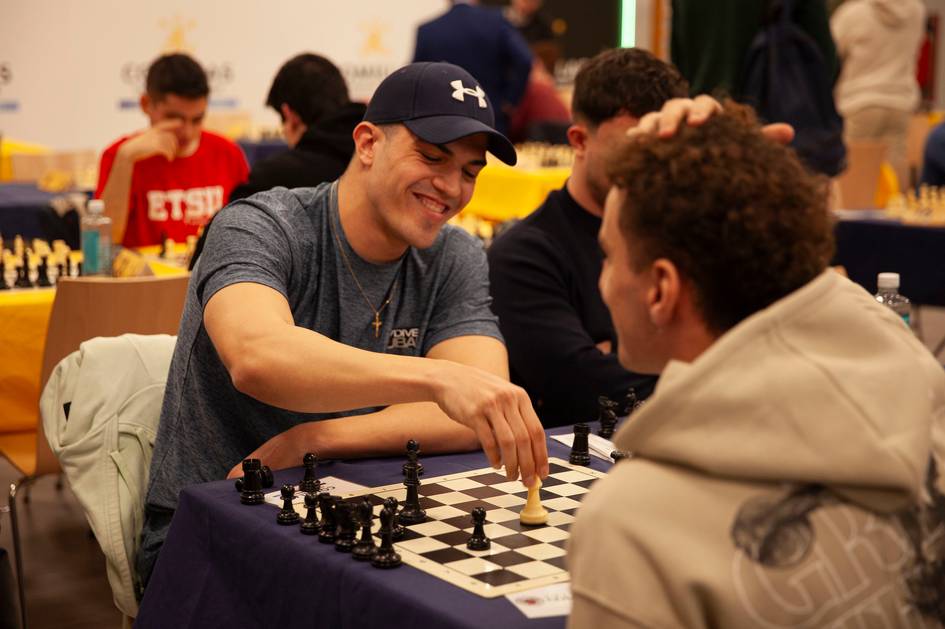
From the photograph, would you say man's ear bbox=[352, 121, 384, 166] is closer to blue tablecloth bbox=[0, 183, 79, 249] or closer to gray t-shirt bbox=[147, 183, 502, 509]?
gray t-shirt bbox=[147, 183, 502, 509]

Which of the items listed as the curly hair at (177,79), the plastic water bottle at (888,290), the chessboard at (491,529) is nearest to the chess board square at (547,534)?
the chessboard at (491,529)

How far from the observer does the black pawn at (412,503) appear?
1.82 m

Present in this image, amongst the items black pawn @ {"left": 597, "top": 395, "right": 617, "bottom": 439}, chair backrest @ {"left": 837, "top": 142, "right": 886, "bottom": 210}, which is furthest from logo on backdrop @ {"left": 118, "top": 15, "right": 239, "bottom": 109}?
black pawn @ {"left": 597, "top": 395, "right": 617, "bottom": 439}

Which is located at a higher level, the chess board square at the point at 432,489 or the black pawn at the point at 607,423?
the chess board square at the point at 432,489

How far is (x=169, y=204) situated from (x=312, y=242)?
3.03 metres

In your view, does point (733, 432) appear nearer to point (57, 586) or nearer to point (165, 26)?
point (57, 586)

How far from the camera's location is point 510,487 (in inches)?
80.7

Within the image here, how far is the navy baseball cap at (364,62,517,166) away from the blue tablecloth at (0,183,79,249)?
3541 millimetres

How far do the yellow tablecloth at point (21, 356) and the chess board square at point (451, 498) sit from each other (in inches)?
86.5

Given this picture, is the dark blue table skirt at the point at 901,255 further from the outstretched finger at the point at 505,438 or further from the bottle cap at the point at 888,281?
the outstretched finger at the point at 505,438

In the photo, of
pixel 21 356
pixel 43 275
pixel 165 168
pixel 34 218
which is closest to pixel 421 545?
pixel 21 356

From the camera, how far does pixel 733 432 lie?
1.21 m

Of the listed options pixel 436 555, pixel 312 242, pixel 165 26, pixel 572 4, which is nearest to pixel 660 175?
pixel 436 555

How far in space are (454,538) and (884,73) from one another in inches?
356
